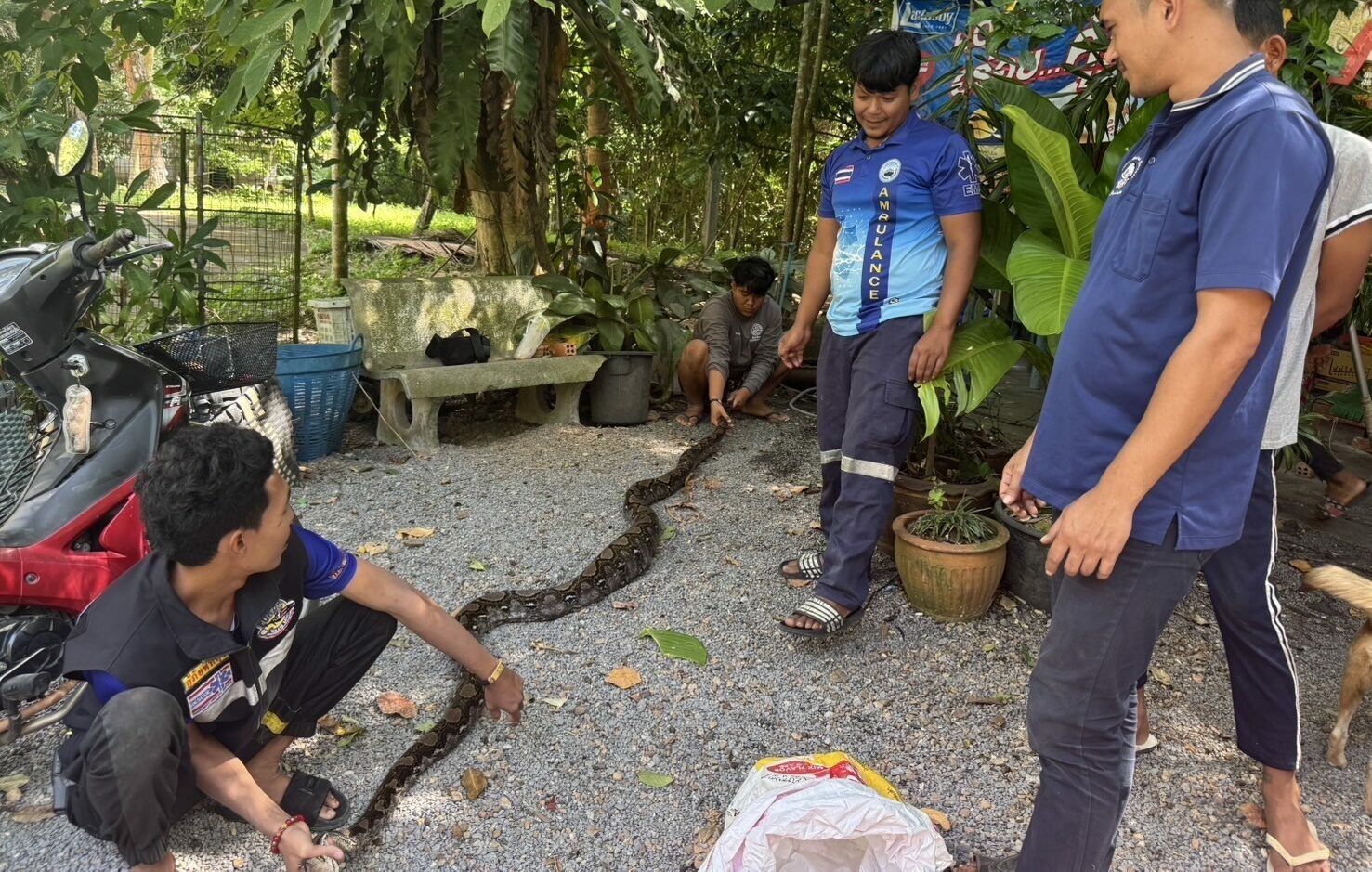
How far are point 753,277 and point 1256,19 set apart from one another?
4809 millimetres

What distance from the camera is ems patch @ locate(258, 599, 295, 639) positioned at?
2.23 meters

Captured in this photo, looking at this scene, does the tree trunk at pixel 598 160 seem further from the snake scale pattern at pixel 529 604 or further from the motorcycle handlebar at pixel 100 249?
the motorcycle handlebar at pixel 100 249

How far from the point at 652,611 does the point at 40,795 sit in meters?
2.09

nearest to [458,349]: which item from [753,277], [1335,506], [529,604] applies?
[753,277]

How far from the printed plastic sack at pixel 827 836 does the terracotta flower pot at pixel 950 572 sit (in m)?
1.43

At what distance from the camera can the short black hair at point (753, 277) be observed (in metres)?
6.33

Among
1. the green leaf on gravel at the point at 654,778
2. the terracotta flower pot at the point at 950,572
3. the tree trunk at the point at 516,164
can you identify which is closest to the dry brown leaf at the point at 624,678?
the green leaf on gravel at the point at 654,778

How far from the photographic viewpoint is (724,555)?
4.37 meters

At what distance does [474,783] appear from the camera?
263 cm

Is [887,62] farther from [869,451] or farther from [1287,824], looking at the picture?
[1287,824]

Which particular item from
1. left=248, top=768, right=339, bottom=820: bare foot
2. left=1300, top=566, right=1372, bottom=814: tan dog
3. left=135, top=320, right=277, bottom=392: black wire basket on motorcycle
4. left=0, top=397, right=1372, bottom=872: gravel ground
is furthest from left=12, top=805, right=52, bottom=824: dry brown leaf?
left=1300, top=566, right=1372, bottom=814: tan dog

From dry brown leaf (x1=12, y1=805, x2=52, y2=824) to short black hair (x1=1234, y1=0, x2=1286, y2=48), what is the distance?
3315 millimetres

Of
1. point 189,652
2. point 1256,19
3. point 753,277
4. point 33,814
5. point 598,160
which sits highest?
point 1256,19

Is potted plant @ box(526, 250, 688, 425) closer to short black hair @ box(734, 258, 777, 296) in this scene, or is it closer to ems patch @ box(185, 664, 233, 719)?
short black hair @ box(734, 258, 777, 296)
